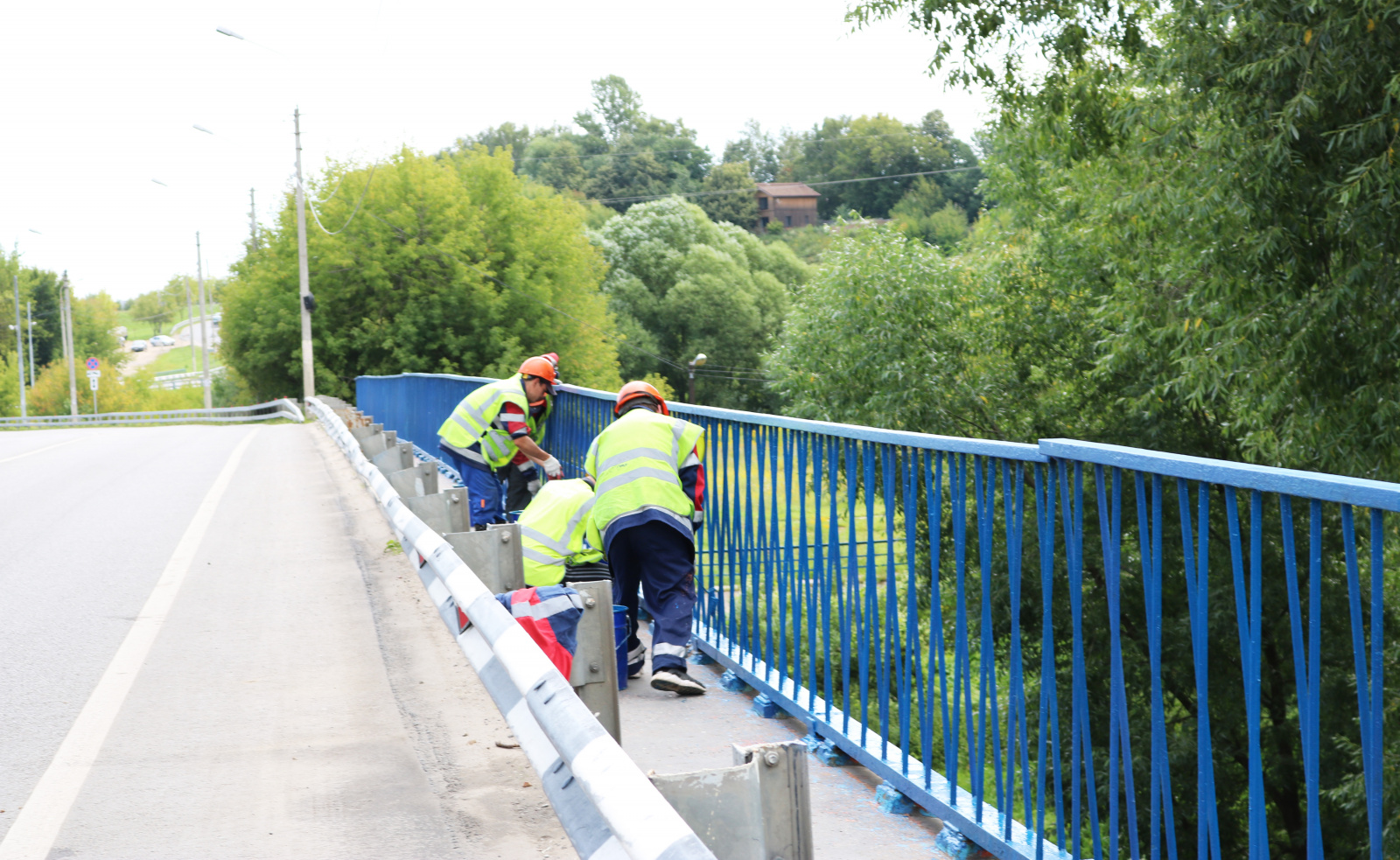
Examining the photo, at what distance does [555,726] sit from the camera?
2793 mm

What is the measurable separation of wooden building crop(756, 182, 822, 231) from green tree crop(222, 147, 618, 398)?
87489 mm

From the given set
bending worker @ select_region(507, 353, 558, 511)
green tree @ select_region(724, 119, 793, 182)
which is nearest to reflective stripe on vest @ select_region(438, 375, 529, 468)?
bending worker @ select_region(507, 353, 558, 511)

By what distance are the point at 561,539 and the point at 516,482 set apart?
3345mm

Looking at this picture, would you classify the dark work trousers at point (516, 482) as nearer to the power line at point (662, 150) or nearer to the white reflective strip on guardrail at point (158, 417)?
the white reflective strip on guardrail at point (158, 417)

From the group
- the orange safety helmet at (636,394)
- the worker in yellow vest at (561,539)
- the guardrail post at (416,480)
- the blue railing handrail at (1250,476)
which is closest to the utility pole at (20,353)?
the guardrail post at (416,480)

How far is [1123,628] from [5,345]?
3632 inches

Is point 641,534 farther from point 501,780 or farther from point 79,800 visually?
point 79,800

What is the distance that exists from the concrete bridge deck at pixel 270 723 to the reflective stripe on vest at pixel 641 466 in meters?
0.88

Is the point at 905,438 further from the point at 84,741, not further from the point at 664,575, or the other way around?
the point at 84,741

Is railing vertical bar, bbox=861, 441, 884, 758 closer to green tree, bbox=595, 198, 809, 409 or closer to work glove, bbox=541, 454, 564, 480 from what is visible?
work glove, bbox=541, 454, 564, 480

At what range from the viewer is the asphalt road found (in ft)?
14.2

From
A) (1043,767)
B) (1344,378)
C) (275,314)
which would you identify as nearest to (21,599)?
(1043,767)

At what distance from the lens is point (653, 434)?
5.61 metres

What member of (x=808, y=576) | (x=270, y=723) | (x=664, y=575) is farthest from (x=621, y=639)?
(x=270, y=723)
